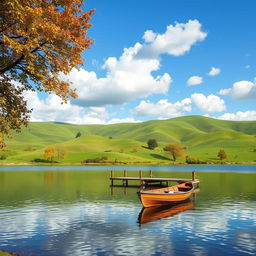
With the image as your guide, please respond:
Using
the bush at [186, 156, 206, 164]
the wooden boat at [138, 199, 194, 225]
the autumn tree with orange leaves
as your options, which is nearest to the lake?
the wooden boat at [138, 199, 194, 225]

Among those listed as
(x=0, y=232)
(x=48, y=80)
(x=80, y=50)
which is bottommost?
(x=0, y=232)

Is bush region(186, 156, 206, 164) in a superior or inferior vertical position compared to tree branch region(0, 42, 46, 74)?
inferior

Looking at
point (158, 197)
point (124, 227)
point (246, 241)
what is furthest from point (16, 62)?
point (158, 197)

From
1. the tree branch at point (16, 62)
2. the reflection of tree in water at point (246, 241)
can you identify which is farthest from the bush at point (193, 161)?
the tree branch at point (16, 62)

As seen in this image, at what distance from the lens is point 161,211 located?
134 ft

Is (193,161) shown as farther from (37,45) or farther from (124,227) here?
(37,45)

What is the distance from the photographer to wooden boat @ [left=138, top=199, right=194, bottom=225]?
35312 millimetres

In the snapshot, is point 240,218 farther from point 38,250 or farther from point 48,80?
point 48,80

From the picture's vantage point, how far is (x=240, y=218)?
114ft

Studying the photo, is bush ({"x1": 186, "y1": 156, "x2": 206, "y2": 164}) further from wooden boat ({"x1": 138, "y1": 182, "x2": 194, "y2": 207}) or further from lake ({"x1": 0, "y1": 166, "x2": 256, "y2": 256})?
wooden boat ({"x1": 138, "y1": 182, "x2": 194, "y2": 207})

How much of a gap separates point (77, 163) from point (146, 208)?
157053 millimetres

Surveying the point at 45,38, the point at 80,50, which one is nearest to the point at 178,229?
the point at 80,50

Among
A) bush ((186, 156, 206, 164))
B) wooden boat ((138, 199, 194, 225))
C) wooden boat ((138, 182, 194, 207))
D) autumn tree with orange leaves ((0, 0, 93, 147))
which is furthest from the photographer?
bush ((186, 156, 206, 164))

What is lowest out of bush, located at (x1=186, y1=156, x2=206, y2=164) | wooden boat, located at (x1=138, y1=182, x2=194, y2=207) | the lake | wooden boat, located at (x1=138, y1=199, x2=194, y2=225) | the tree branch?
wooden boat, located at (x1=138, y1=199, x2=194, y2=225)
